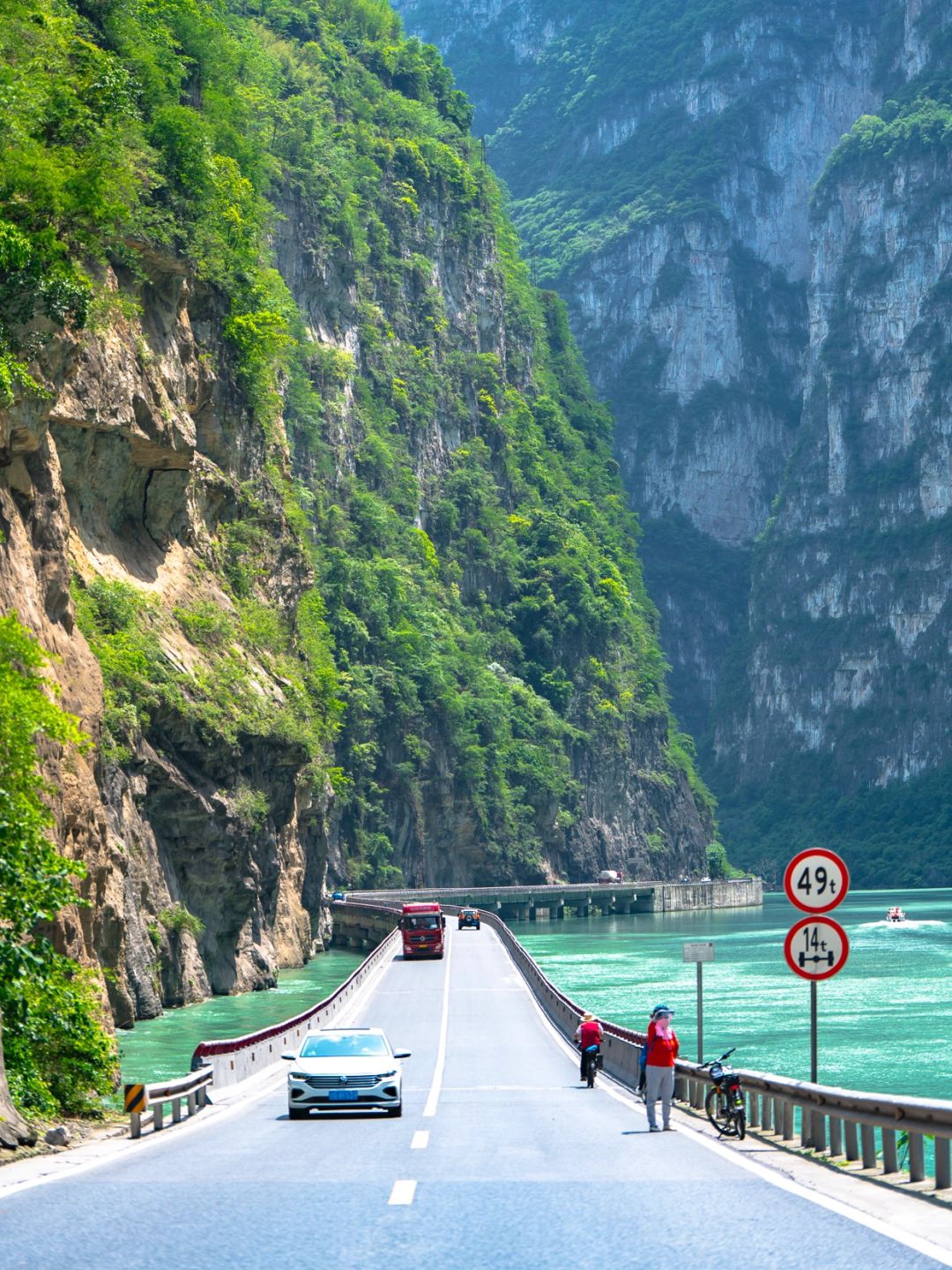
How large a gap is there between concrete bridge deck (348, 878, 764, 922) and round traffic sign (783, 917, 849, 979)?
100414mm

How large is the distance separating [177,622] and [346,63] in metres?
100

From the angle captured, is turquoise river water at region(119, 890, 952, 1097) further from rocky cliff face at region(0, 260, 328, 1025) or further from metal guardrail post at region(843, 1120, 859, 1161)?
metal guardrail post at region(843, 1120, 859, 1161)

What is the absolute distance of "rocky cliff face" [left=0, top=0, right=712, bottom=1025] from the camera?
5103cm

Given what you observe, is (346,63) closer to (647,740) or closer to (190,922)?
(647,740)

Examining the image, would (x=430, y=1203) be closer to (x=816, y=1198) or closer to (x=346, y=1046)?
(x=816, y=1198)

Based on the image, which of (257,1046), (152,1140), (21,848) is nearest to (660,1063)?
(152,1140)

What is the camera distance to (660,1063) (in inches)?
949

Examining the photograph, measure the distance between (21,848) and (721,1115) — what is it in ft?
34.6

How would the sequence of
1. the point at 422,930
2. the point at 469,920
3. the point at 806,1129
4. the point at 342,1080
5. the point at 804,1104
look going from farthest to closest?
the point at 469,920 → the point at 422,930 → the point at 342,1080 → the point at 806,1129 → the point at 804,1104

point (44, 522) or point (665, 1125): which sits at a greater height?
point (44, 522)

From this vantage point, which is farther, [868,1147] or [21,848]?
[21,848]

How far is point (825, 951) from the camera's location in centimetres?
1939

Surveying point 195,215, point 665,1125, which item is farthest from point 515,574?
point 665,1125

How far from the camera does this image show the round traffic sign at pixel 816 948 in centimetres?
A: 1928
